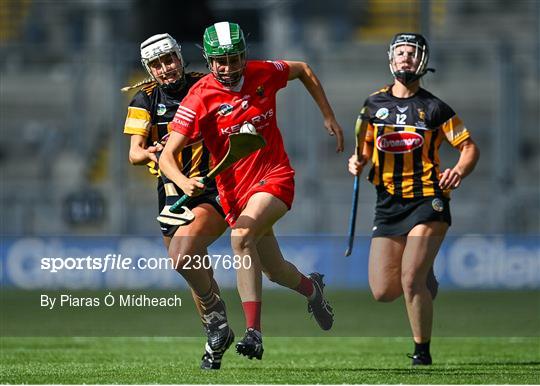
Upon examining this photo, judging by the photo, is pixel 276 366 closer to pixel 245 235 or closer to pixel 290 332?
pixel 245 235

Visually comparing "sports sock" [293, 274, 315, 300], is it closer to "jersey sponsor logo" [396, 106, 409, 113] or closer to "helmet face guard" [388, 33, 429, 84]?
"jersey sponsor logo" [396, 106, 409, 113]

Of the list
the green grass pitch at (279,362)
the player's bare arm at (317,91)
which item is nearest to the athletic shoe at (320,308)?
the green grass pitch at (279,362)

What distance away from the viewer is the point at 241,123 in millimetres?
8195

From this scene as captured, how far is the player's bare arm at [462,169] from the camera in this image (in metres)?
8.83

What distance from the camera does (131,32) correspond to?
24.0m

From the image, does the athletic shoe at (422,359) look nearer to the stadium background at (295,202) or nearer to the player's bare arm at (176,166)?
the stadium background at (295,202)

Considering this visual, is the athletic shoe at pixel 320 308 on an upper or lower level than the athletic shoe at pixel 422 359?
upper

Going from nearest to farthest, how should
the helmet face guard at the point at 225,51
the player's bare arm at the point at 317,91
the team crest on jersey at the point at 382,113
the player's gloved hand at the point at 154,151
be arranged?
the helmet face guard at the point at 225,51 → the player's gloved hand at the point at 154,151 → the player's bare arm at the point at 317,91 → the team crest on jersey at the point at 382,113

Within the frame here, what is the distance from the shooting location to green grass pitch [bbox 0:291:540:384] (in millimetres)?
8336

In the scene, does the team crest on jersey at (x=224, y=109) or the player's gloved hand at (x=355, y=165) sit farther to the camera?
the player's gloved hand at (x=355, y=165)

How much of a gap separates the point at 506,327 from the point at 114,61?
27.1ft

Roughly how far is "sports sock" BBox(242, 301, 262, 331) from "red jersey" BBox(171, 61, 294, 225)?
598mm

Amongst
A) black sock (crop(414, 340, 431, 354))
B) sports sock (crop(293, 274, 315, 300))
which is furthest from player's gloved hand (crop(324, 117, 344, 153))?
black sock (crop(414, 340, 431, 354))

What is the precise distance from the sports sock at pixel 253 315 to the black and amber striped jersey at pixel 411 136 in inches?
64.1
